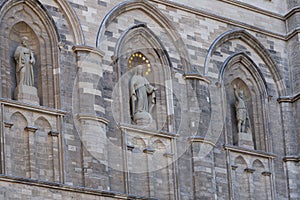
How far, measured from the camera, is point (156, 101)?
25.6 metres

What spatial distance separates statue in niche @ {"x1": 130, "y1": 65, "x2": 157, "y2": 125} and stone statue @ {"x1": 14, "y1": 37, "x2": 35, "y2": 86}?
2.42 metres

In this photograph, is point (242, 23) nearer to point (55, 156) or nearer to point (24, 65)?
point (24, 65)

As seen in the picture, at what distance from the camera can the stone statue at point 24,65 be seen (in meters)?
23.7

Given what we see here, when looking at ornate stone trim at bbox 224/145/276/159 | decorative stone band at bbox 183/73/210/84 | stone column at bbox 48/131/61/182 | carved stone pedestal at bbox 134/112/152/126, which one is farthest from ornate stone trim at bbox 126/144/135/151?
ornate stone trim at bbox 224/145/276/159

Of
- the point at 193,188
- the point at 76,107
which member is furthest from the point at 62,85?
the point at 193,188

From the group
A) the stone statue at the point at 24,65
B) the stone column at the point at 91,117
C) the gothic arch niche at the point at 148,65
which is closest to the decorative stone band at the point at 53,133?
the stone column at the point at 91,117

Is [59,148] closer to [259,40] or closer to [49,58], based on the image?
[49,58]

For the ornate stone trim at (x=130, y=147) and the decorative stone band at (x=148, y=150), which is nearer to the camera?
the ornate stone trim at (x=130, y=147)

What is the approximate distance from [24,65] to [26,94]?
2.02 feet

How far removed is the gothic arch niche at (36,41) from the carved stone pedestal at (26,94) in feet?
0.49

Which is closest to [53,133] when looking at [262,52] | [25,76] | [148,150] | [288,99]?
[25,76]

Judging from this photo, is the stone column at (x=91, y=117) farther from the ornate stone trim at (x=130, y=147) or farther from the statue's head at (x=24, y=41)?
the statue's head at (x=24, y=41)

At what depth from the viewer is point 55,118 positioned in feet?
77.7

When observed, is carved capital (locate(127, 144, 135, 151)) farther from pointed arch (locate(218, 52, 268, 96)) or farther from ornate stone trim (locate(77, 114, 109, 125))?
pointed arch (locate(218, 52, 268, 96))
